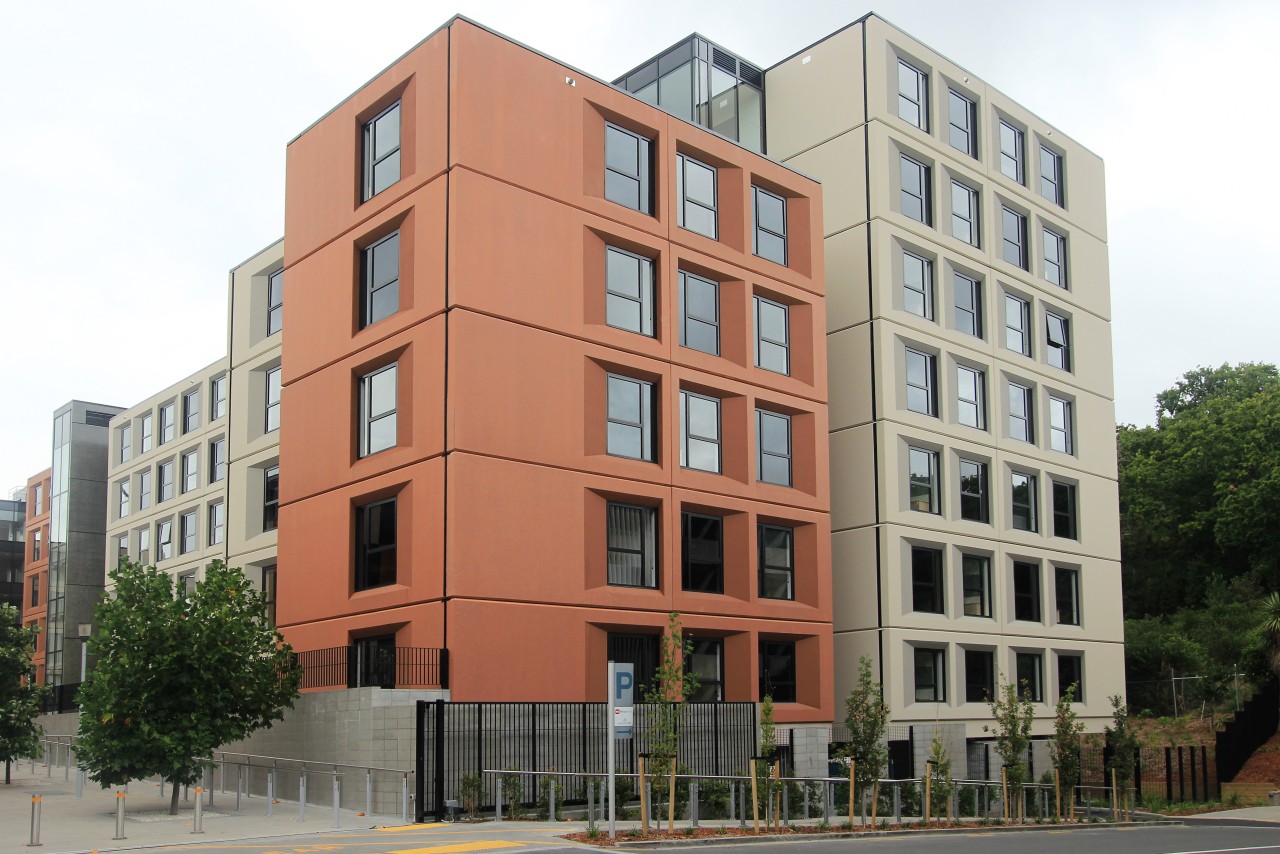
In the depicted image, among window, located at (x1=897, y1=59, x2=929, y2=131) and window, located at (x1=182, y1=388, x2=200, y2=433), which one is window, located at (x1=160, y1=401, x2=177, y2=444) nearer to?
window, located at (x1=182, y1=388, x2=200, y2=433)

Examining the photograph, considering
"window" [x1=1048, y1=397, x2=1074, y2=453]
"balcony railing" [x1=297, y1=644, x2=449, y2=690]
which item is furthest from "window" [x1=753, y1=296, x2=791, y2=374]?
"balcony railing" [x1=297, y1=644, x2=449, y2=690]

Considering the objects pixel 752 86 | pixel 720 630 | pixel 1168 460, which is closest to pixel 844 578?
pixel 720 630

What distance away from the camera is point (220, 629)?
95.8 ft

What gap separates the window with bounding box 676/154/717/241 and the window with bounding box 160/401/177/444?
33880mm

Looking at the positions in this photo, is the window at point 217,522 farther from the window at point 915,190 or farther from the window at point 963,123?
the window at point 963,123

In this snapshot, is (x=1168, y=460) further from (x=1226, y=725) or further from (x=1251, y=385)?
(x=1226, y=725)

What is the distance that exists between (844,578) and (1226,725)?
51.2 ft

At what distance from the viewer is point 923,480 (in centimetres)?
4131

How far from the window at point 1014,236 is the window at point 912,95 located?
5186 mm

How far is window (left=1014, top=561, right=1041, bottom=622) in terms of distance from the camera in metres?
44.2

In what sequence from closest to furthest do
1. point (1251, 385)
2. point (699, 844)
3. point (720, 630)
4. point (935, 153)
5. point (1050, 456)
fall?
point (699, 844)
point (720, 630)
point (935, 153)
point (1050, 456)
point (1251, 385)

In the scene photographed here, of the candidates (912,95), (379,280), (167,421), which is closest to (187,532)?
(167,421)

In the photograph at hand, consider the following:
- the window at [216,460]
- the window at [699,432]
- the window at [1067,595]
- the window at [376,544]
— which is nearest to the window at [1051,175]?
the window at [1067,595]

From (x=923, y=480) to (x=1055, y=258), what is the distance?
41.2 ft
